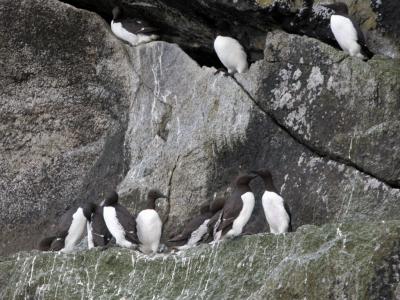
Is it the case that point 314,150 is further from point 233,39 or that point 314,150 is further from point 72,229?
point 72,229

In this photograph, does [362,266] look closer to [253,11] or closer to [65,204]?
[253,11]

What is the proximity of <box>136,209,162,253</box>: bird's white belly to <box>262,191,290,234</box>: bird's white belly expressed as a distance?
132 cm

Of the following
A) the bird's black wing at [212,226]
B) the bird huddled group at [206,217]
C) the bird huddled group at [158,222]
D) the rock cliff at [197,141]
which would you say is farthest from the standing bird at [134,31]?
the bird's black wing at [212,226]

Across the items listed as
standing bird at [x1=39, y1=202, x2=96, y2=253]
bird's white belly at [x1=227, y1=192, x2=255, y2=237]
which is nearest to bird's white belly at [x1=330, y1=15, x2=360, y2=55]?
bird's white belly at [x1=227, y1=192, x2=255, y2=237]

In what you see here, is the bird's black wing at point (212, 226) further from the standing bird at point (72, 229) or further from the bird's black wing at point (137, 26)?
the bird's black wing at point (137, 26)

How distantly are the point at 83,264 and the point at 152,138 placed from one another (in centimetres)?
339

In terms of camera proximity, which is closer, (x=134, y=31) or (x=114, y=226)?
(x=114, y=226)

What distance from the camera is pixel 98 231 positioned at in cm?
1307

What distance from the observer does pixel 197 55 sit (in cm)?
1614

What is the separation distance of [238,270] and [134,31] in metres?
5.50

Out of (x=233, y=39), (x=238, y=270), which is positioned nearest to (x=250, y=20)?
(x=233, y=39)

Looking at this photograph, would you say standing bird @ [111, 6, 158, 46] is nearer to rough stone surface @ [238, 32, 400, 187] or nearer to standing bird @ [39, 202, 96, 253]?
rough stone surface @ [238, 32, 400, 187]

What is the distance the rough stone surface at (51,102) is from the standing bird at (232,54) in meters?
1.89

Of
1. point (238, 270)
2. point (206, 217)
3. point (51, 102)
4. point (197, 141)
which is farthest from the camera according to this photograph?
point (51, 102)
